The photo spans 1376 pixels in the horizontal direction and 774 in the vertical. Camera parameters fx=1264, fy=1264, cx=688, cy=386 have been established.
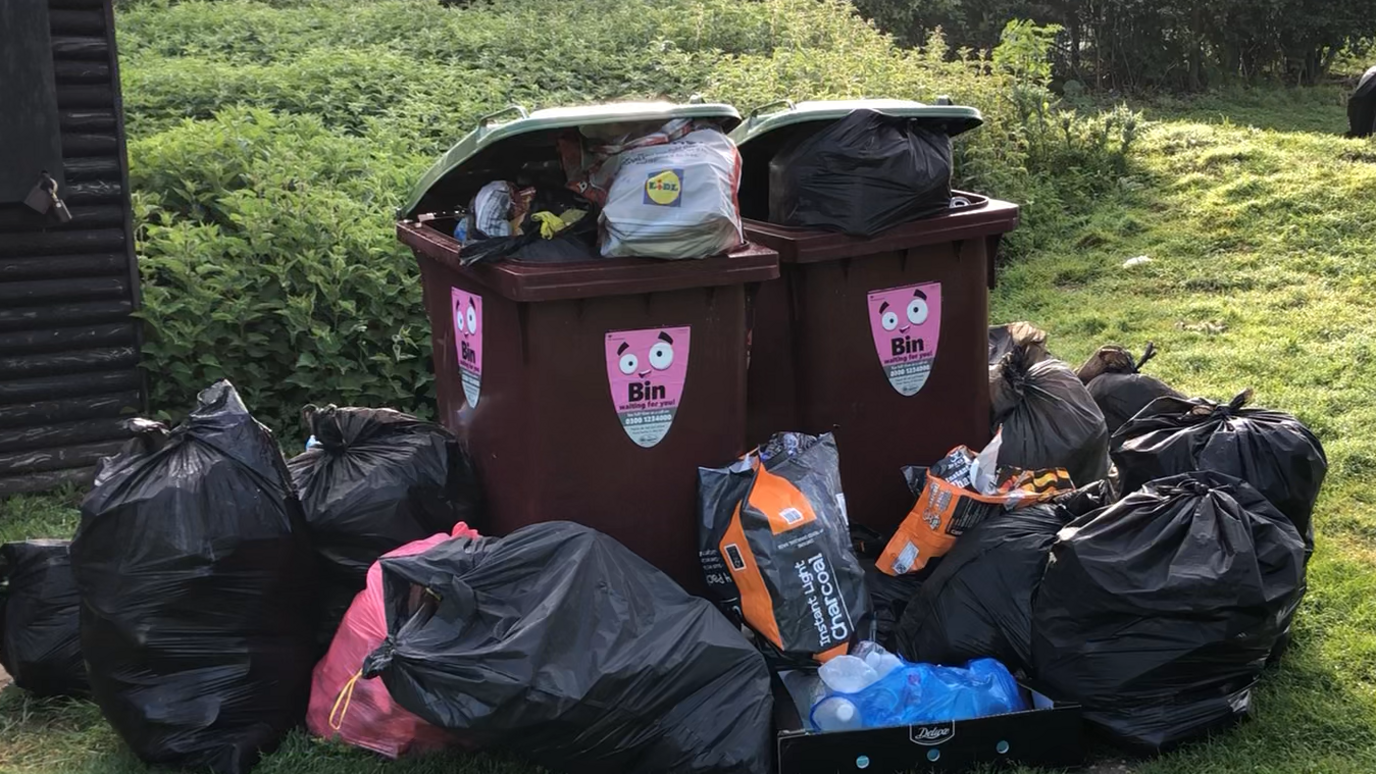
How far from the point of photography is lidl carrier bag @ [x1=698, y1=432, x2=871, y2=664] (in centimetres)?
326

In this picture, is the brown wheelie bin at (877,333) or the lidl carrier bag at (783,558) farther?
the brown wheelie bin at (877,333)

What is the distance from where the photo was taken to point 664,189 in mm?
3258

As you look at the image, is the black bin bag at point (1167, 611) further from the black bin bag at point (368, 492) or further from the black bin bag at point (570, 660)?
the black bin bag at point (368, 492)

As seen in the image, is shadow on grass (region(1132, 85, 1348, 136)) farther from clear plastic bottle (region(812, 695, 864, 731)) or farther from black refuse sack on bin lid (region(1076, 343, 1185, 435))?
clear plastic bottle (region(812, 695, 864, 731))

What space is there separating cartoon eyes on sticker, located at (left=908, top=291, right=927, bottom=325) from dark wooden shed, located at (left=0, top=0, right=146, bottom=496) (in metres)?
3.05

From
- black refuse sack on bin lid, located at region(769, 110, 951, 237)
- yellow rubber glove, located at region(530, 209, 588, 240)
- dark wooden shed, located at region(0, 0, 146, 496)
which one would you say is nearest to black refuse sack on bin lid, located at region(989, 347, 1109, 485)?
black refuse sack on bin lid, located at region(769, 110, 951, 237)

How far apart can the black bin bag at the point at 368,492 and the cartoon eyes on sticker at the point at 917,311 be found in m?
1.40

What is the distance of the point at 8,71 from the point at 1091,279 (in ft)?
18.4

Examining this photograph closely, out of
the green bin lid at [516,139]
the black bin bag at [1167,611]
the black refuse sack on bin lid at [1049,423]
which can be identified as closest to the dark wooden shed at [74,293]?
the green bin lid at [516,139]

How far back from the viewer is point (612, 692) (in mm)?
2850

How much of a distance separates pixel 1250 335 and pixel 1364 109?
16.4 feet

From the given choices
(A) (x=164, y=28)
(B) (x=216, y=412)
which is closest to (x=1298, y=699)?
(B) (x=216, y=412)

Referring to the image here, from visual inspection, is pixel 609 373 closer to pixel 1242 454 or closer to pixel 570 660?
pixel 570 660

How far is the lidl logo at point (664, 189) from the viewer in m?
3.26
